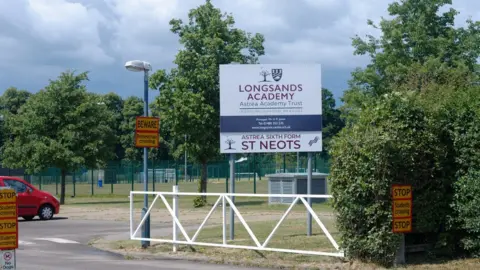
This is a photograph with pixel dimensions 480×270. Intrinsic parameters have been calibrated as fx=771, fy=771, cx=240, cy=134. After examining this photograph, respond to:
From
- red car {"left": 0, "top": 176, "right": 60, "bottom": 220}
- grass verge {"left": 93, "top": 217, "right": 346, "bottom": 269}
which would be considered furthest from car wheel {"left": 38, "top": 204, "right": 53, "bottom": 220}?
grass verge {"left": 93, "top": 217, "right": 346, "bottom": 269}

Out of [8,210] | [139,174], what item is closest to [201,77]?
[8,210]

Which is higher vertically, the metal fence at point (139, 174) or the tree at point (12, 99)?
the tree at point (12, 99)

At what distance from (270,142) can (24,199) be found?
13491 millimetres

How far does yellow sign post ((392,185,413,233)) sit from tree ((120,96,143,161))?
85.7 m

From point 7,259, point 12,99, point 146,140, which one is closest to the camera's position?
point 7,259

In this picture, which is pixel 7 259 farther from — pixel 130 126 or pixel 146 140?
pixel 130 126

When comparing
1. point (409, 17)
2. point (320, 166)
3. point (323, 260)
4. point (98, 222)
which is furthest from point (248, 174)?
point (323, 260)

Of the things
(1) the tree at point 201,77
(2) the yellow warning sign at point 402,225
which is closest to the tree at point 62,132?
(1) the tree at point 201,77

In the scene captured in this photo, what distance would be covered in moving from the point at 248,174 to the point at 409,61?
89.5 feet

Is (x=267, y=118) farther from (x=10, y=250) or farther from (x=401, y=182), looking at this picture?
(x=10, y=250)

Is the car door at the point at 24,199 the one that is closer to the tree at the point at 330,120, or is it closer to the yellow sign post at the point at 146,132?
the yellow sign post at the point at 146,132

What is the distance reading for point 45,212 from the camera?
2934 cm

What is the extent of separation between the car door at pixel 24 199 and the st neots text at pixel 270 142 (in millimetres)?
13019

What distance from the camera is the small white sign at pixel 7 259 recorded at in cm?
955
